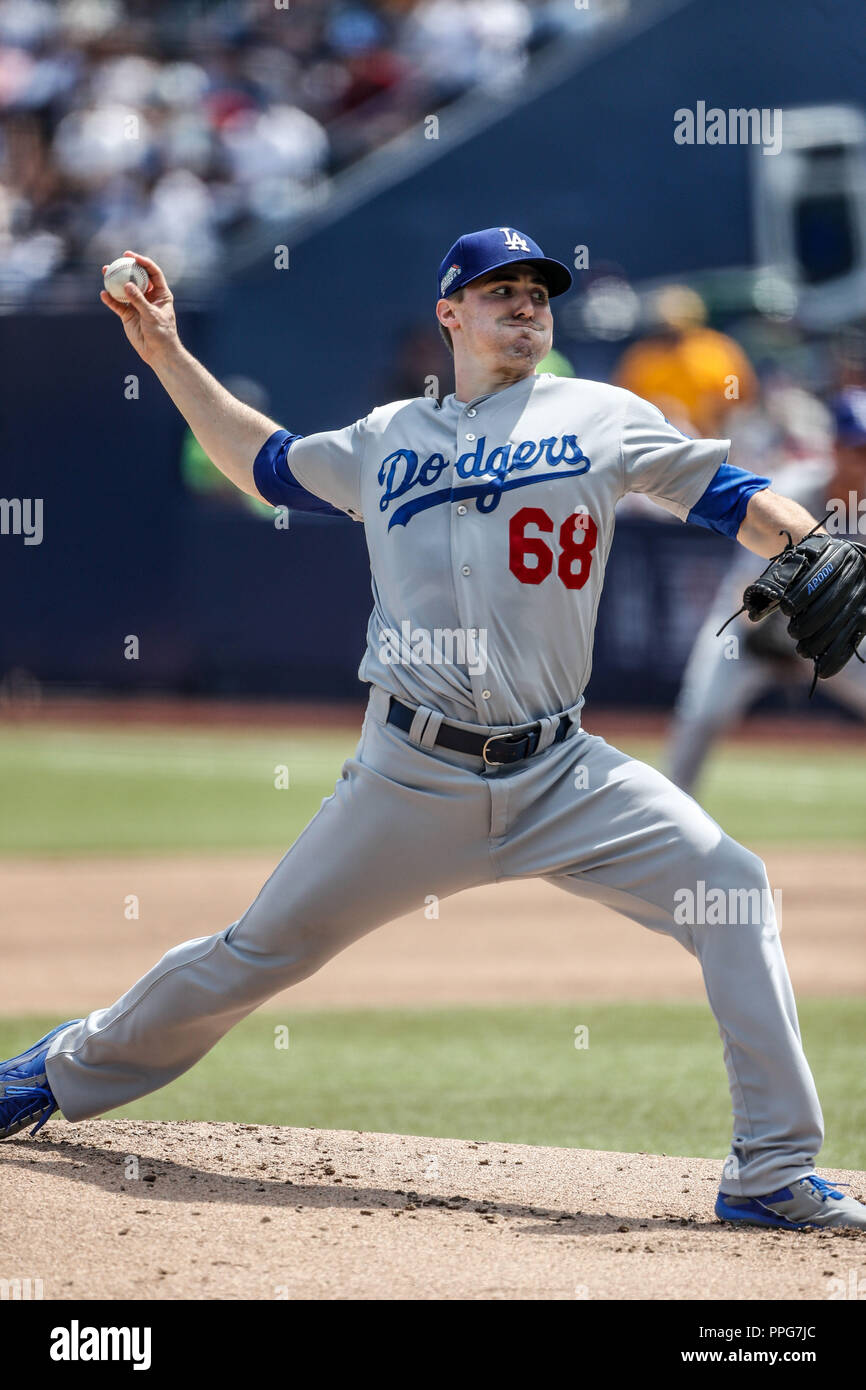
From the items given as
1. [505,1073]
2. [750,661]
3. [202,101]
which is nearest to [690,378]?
[750,661]

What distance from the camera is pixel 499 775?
136 inches

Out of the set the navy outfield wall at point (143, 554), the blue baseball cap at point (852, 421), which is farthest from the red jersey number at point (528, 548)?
the navy outfield wall at point (143, 554)

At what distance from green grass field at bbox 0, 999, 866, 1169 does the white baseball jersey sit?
1.59m

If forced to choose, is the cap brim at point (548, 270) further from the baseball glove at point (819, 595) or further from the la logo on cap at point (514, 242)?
the baseball glove at point (819, 595)

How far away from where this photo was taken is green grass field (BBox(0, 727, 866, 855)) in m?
10.8

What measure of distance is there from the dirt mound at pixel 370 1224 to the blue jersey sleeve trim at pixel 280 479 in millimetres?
1413

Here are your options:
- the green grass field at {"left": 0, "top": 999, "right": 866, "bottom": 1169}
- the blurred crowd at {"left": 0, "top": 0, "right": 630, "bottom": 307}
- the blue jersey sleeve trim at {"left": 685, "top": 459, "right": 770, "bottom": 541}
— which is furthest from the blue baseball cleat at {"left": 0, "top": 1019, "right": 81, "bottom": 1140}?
the blurred crowd at {"left": 0, "top": 0, "right": 630, "bottom": 307}

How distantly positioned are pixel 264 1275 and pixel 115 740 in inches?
485

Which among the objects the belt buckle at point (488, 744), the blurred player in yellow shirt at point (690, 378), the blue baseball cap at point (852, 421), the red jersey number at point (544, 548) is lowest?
the belt buckle at point (488, 744)

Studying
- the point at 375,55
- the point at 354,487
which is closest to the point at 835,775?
the point at 375,55

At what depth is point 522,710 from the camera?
3453 millimetres

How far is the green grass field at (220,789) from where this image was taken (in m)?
10.8

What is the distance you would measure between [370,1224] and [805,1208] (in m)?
0.82
